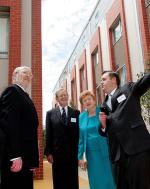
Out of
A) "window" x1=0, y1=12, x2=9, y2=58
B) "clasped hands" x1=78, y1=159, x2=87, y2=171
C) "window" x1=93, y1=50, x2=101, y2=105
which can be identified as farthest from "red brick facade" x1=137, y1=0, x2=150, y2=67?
"clasped hands" x1=78, y1=159, x2=87, y2=171

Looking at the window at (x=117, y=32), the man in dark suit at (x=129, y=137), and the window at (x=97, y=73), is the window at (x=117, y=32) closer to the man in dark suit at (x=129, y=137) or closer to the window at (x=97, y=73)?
the window at (x=97, y=73)

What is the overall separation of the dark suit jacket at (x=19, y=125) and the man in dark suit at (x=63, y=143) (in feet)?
4.79

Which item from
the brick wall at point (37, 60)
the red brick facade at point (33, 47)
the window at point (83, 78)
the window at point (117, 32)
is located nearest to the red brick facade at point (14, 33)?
the red brick facade at point (33, 47)

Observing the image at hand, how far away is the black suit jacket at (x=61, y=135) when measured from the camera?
4605mm

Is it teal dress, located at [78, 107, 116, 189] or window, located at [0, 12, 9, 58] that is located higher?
window, located at [0, 12, 9, 58]

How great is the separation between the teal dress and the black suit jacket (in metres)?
0.14

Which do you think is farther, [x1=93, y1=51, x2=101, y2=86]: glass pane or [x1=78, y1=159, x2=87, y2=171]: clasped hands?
[x1=93, y1=51, x2=101, y2=86]: glass pane

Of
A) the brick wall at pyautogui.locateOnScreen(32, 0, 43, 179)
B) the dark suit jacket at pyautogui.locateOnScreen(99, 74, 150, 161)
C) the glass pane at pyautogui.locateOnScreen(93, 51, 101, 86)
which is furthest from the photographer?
the glass pane at pyautogui.locateOnScreen(93, 51, 101, 86)

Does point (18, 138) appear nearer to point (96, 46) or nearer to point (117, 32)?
point (117, 32)

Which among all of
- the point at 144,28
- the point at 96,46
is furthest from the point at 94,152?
the point at 96,46

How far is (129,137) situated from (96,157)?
1.59 meters

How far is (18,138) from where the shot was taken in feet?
9.60

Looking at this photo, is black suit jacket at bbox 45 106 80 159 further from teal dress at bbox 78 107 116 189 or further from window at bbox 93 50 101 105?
window at bbox 93 50 101 105

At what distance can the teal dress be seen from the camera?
449 centimetres
